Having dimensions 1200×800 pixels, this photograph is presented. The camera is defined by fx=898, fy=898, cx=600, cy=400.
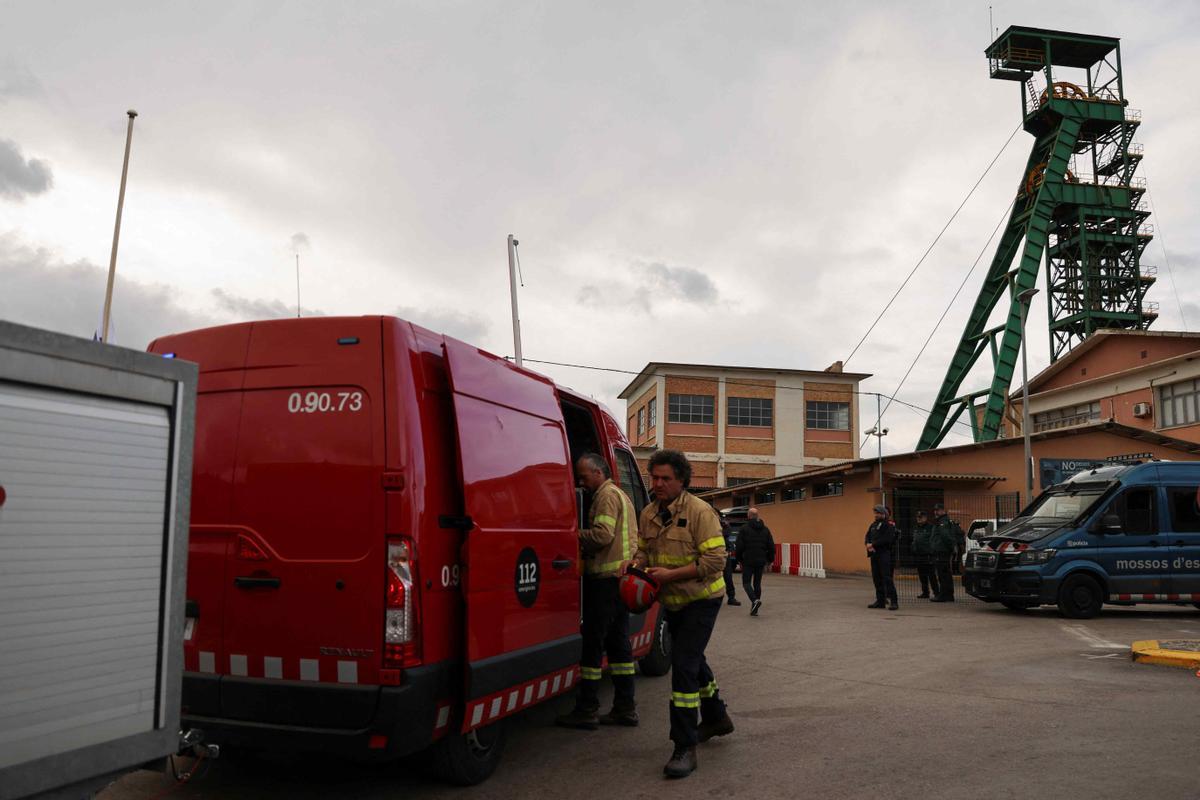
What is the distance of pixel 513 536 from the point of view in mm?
5031

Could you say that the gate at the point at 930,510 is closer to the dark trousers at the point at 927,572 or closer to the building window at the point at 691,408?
the dark trousers at the point at 927,572

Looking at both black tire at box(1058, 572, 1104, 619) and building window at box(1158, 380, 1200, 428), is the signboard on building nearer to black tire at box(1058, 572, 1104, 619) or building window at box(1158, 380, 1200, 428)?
building window at box(1158, 380, 1200, 428)

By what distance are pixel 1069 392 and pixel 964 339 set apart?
7.51 m

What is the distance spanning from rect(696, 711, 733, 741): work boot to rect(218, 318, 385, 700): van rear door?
104 inches

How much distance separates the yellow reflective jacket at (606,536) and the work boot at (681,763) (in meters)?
1.39

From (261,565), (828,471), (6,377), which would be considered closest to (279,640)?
(261,565)

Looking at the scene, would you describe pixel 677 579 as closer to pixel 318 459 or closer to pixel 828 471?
pixel 318 459

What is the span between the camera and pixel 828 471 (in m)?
28.7

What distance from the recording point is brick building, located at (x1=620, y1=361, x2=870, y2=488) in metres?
51.2

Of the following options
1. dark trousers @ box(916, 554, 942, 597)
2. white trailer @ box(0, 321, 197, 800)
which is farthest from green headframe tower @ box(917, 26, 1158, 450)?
white trailer @ box(0, 321, 197, 800)

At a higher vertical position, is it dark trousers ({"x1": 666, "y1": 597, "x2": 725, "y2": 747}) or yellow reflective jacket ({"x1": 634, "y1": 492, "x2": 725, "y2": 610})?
yellow reflective jacket ({"x1": 634, "y1": 492, "x2": 725, "y2": 610})

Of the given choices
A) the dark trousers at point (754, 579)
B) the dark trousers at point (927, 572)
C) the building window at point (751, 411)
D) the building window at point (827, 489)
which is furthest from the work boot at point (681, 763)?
the building window at point (751, 411)

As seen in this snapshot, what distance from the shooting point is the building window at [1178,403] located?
3225cm

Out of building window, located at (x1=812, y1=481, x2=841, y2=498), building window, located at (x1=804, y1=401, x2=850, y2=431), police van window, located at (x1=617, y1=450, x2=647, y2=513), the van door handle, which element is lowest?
the van door handle
